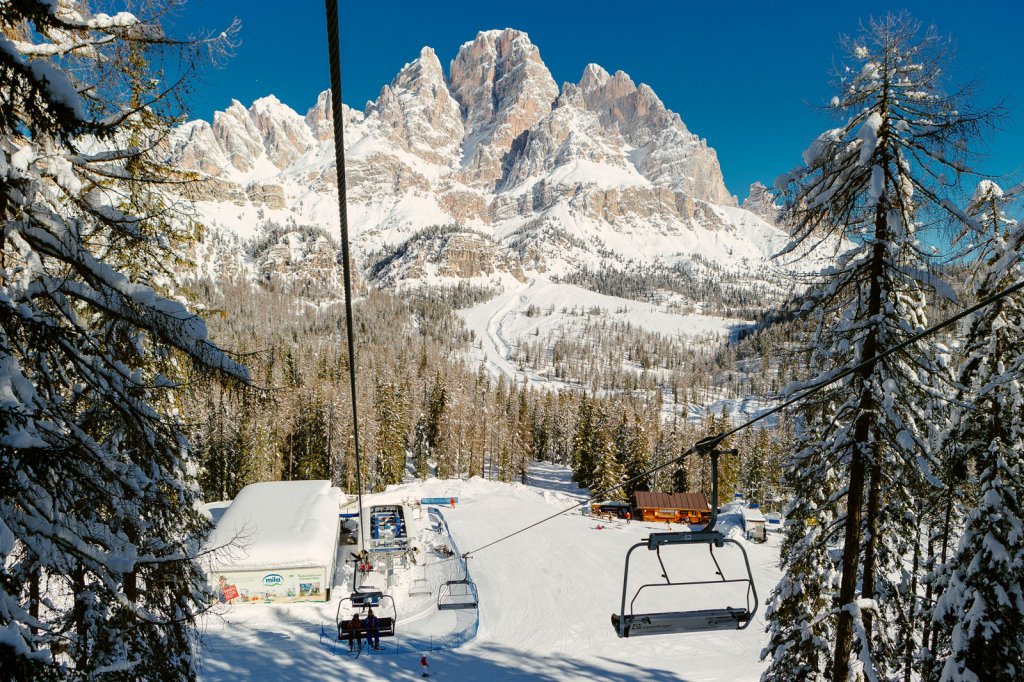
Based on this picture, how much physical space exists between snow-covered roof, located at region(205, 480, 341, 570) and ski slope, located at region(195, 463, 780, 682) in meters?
1.69

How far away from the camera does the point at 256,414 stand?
4.49 metres

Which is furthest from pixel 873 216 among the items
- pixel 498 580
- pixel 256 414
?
pixel 498 580

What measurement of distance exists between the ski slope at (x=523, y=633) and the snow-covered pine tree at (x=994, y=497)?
31.9 feet

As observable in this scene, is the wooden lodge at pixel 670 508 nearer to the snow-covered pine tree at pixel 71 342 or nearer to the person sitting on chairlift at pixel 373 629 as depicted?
the person sitting on chairlift at pixel 373 629

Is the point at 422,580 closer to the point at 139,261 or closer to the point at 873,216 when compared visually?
the point at 139,261

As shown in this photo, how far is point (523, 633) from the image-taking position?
67.2 feet

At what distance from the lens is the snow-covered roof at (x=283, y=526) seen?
2111 centimetres

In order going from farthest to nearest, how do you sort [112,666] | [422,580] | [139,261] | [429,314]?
[429,314] → [422,580] → [139,261] → [112,666]

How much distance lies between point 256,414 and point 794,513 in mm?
14238

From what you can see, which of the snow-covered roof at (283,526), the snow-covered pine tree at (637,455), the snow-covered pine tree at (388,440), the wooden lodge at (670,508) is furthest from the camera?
the snow-covered pine tree at (637,455)

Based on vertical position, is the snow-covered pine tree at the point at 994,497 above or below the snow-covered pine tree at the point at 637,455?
above

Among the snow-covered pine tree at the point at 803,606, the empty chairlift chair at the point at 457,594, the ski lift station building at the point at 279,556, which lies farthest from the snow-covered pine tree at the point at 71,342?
the empty chairlift chair at the point at 457,594

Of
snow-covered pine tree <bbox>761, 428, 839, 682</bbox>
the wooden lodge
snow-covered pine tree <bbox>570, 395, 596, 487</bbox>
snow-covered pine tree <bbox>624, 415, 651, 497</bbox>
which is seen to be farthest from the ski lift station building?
snow-covered pine tree <bbox>570, 395, 596, 487</bbox>

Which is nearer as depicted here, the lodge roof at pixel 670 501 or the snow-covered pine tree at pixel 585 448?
the lodge roof at pixel 670 501
